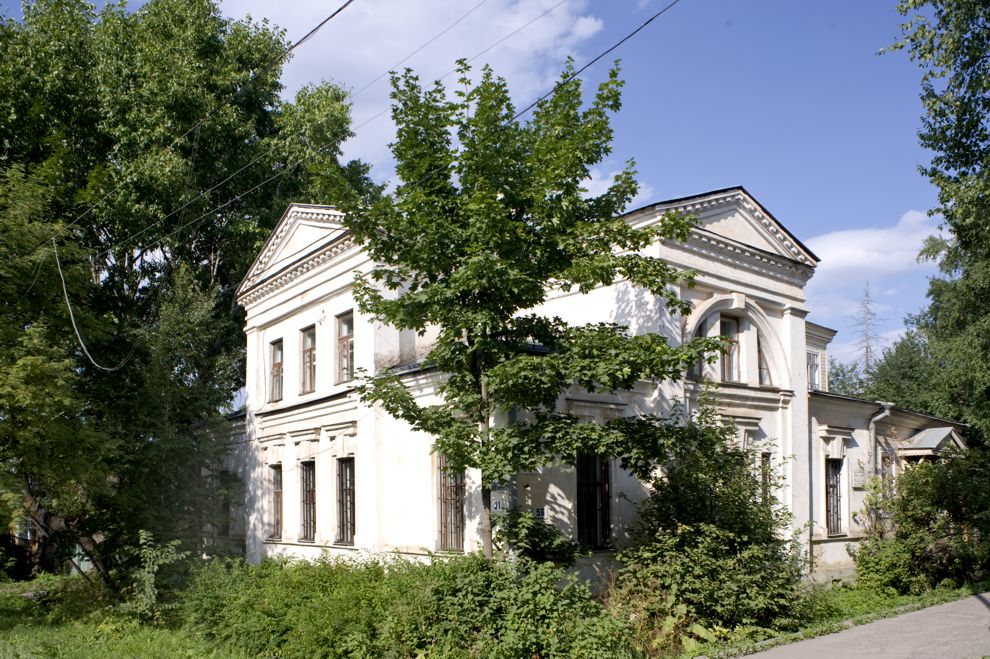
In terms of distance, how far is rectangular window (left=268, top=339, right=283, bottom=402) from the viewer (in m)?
22.6

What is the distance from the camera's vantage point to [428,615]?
11156mm

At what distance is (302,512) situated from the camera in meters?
20.4

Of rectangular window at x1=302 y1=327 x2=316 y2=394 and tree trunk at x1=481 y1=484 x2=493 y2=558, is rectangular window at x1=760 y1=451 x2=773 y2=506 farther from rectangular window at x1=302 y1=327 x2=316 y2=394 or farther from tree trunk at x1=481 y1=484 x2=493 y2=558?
rectangular window at x1=302 y1=327 x2=316 y2=394

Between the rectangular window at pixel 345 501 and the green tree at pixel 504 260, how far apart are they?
635 centimetres

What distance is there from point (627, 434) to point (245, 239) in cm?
1829

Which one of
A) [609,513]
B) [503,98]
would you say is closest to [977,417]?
[609,513]

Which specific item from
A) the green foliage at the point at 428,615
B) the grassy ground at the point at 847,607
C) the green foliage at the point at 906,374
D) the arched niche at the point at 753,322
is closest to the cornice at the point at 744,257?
the arched niche at the point at 753,322

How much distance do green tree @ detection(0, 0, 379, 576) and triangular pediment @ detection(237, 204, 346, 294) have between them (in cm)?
106

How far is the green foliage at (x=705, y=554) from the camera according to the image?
12.4 metres

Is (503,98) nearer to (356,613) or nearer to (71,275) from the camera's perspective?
(356,613)

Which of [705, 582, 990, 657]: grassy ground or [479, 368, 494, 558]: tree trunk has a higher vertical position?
[479, 368, 494, 558]: tree trunk

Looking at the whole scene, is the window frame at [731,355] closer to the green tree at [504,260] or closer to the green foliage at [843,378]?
the green tree at [504,260]

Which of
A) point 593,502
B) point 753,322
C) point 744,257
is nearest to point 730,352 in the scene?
point 753,322

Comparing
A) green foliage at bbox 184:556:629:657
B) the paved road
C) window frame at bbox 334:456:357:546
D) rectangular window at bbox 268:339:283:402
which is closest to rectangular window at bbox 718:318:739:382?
the paved road
